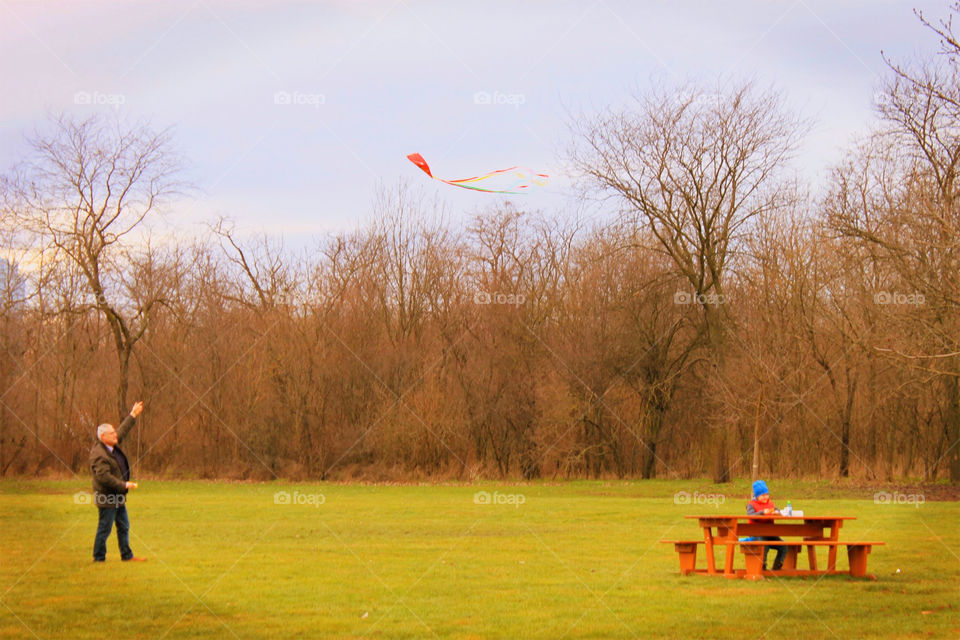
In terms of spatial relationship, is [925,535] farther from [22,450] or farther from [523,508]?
[22,450]

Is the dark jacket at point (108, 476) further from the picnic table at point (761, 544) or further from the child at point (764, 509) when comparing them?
the child at point (764, 509)

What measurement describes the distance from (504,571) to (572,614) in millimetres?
3500

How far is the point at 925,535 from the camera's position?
64.5 feet

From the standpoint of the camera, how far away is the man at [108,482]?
14289mm

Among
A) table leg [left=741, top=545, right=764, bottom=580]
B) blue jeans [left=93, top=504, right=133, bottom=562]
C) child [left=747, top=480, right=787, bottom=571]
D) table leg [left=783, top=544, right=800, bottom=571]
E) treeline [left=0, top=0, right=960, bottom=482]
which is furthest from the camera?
treeline [left=0, top=0, right=960, bottom=482]

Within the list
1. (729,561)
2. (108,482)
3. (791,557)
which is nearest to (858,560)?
(791,557)

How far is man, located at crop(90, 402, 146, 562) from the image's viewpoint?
46.9 feet

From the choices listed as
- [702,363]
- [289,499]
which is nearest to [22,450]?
[289,499]

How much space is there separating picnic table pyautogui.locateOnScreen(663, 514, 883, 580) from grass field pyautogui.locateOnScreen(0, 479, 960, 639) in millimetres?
430

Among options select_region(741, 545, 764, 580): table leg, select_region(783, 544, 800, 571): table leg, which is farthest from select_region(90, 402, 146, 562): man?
select_region(783, 544, 800, 571): table leg

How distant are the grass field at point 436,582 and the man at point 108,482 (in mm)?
529

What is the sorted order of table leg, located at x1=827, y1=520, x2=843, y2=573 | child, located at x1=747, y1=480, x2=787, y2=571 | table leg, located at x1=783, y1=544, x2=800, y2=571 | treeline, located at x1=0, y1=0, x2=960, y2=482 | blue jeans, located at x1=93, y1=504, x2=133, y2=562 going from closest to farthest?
table leg, located at x1=827, y1=520, x2=843, y2=573, blue jeans, located at x1=93, y1=504, x2=133, y2=562, child, located at x1=747, y1=480, x2=787, y2=571, table leg, located at x1=783, y1=544, x2=800, y2=571, treeline, located at x1=0, y1=0, x2=960, y2=482

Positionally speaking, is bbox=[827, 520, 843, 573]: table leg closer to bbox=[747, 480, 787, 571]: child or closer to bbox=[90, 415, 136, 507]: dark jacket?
bbox=[747, 480, 787, 571]: child

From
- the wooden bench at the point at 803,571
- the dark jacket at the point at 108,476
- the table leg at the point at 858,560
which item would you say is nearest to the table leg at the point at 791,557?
the wooden bench at the point at 803,571
